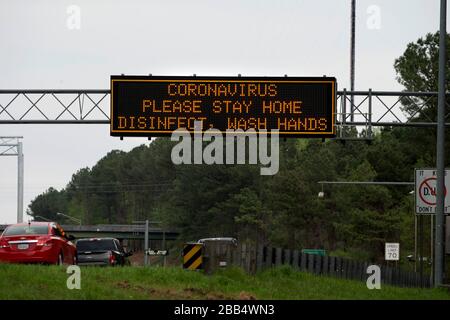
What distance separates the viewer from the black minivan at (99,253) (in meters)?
40.4

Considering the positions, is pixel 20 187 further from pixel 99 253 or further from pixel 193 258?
pixel 193 258

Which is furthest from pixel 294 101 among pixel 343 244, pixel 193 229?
pixel 193 229

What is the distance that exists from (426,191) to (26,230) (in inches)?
437

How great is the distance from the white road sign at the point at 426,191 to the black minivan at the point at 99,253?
39.8ft

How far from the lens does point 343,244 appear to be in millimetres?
121188

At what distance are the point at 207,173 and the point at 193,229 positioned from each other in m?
6.37

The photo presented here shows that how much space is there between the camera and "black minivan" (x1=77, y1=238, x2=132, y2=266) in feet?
132

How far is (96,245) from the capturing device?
41438mm

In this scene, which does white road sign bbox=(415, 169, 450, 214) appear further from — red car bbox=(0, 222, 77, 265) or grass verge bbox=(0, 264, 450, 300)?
red car bbox=(0, 222, 77, 265)
